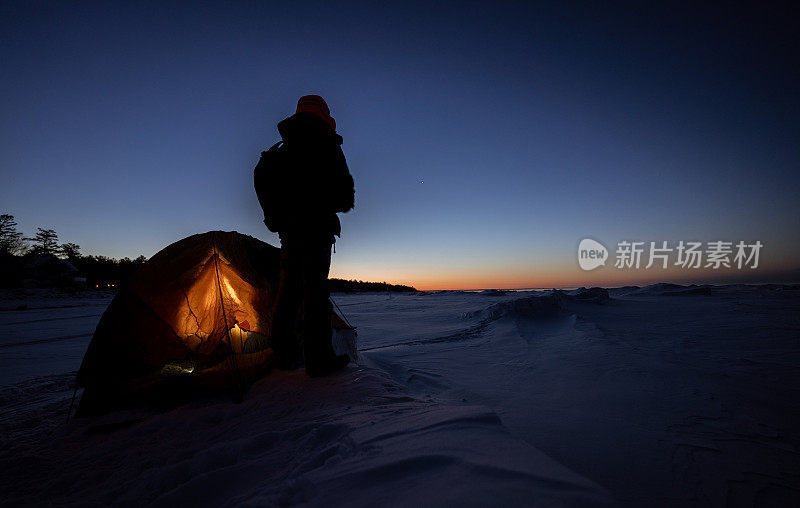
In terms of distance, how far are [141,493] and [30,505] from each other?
54 centimetres

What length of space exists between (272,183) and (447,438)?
242 centimetres

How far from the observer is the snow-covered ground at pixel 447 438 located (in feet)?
3.20

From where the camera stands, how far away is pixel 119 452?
1.64 metres

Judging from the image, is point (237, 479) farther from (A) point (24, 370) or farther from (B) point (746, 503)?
(A) point (24, 370)

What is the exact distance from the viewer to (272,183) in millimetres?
2514

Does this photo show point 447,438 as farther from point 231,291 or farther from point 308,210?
point 231,291

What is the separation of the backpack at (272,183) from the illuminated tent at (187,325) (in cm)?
90

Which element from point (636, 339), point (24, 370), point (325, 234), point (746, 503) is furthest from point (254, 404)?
point (636, 339)

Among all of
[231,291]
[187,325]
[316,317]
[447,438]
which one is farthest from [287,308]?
[447,438]

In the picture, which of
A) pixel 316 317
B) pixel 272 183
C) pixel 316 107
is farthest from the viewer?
pixel 316 107

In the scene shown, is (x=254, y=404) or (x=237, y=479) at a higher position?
(x=237, y=479)

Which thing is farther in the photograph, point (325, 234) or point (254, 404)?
point (325, 234)

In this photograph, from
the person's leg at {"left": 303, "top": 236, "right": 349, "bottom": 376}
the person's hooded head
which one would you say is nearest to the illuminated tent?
the person's leg at {"left": 303, "top": 236, "right": 349, "bottom": 376}

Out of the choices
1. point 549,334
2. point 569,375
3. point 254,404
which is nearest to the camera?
point 254,404
